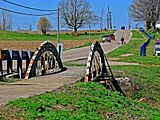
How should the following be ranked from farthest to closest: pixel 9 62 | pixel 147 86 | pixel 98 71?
1. pixel 147 86
2. pixel 98 71
3. pixel 9 62

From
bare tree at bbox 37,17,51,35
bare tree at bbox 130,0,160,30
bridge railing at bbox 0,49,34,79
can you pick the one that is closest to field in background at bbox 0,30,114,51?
bare tree at bbox 130,0,160,30

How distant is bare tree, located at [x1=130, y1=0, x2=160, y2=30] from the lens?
12038cm

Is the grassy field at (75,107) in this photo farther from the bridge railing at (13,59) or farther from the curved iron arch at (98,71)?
the bridge railing at (13,59)

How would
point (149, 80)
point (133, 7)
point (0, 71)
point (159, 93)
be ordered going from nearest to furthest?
point (0, 71)
point (159, 93)
point (149, 80)
point (133, 7)

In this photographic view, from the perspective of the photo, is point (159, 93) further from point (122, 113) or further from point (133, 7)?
point (133, 7)

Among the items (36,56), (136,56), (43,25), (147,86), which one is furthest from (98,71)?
(43,25)

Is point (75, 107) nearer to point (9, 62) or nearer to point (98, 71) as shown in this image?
point (9, 62)

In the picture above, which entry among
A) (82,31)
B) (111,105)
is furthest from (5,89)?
(82,31)

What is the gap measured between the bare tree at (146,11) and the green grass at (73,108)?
109 m

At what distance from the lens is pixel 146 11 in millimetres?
122625

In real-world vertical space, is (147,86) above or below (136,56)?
below

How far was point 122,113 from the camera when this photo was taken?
10.9m

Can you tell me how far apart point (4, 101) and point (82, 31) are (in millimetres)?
148305

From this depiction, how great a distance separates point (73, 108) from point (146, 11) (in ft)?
376
